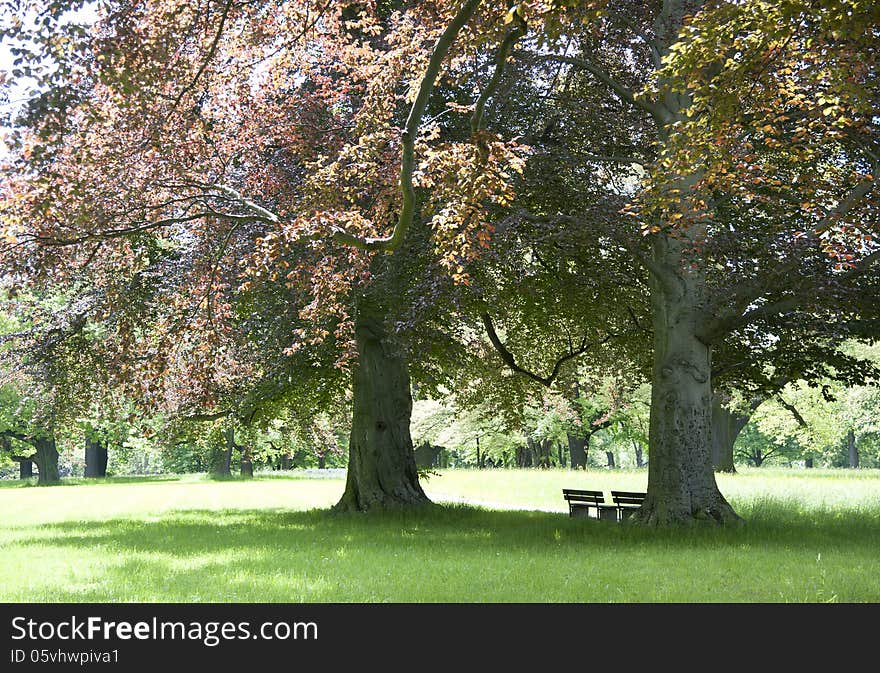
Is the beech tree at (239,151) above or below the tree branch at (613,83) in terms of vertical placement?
below

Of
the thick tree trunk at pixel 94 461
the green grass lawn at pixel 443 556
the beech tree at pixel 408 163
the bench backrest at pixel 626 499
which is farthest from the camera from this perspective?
the thick tree trunk at pixel 94 461

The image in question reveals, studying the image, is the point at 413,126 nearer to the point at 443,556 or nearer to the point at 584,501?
the point at 443,556

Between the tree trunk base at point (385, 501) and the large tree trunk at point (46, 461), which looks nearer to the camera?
the tree trunk base at point (385, 501)

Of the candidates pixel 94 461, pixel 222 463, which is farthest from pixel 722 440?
pixel 94 461

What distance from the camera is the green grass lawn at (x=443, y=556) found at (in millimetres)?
9445

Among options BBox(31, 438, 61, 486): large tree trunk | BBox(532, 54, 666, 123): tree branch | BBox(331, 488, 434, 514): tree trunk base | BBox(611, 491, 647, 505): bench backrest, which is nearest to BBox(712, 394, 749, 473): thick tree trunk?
BBox(611, 491, 647, 505): bench backrest

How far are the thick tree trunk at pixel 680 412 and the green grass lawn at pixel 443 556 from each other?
0.69 metres

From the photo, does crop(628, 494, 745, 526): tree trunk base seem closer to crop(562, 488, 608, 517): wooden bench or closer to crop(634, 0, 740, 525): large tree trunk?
crop(634, 0, 740, 525): large tree trunk

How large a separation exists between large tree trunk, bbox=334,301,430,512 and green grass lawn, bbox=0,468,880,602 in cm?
90

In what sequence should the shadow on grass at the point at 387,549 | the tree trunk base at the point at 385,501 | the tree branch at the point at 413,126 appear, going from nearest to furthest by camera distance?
the tree branch at the point at 413,126 < the shadow on grass at the point at 387,549 < the tree trunk base at the point at 385,501

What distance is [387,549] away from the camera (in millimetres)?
13445

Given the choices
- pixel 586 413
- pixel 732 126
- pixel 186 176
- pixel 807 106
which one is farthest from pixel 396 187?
pixel 586 413

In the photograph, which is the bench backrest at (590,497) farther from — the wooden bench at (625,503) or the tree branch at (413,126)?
the tree branch at (413,126)

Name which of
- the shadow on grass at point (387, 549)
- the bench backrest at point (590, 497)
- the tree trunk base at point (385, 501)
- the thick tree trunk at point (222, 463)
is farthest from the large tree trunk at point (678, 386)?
the thick tree trunk at point (222, 463)
